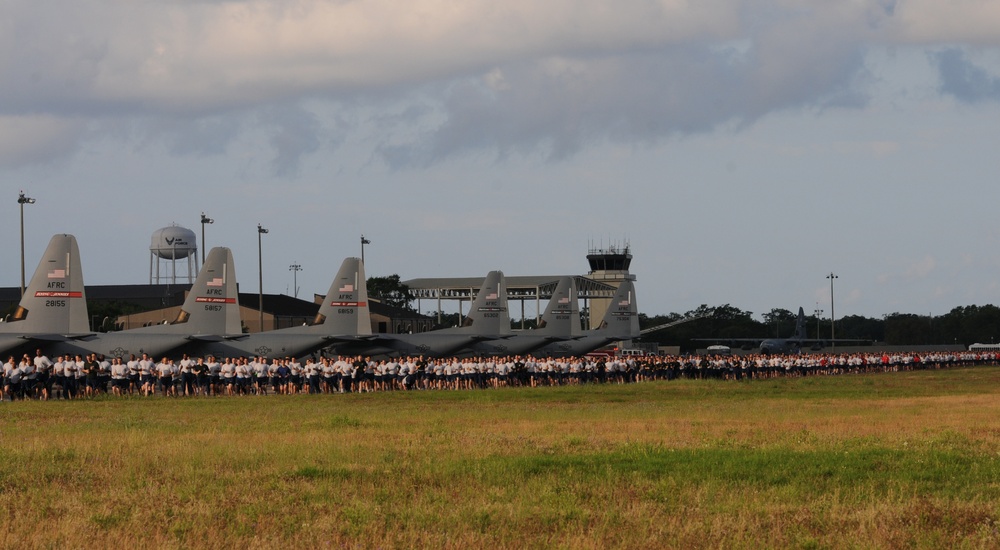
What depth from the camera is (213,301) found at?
50156mm

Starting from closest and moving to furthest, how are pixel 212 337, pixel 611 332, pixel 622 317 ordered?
pixel 212 337
pixel 611 332
pixel 622 317

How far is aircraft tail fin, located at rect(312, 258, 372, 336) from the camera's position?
56.6 metres

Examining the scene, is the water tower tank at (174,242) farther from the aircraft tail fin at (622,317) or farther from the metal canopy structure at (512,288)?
the aircraft tail fin at (622,317)

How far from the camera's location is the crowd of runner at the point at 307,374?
124ft

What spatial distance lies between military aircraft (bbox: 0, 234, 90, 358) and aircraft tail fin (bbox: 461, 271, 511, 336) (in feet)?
87.6

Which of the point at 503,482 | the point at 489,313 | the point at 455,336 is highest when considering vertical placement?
the point at 489,313

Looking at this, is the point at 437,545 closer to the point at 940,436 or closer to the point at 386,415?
the point at 940,436

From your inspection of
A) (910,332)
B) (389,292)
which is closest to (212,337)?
(389,292)

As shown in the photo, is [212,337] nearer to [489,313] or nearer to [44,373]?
[44,373]

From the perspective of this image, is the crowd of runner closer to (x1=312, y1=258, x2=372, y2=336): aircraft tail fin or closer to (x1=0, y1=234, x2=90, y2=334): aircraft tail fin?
(x1=0, y1=234, x2=90, y2=334): aircraft tail fin

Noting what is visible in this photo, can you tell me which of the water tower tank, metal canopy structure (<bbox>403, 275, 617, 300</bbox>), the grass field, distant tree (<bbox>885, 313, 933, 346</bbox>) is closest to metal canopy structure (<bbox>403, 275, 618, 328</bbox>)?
metal canopy structure (<bbox>403, 275, 617, 300</bbox>)

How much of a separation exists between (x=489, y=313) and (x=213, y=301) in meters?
21.3

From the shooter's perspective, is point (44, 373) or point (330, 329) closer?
point (44, 373)

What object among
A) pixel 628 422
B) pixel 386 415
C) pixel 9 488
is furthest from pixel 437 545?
pixel 386 415
